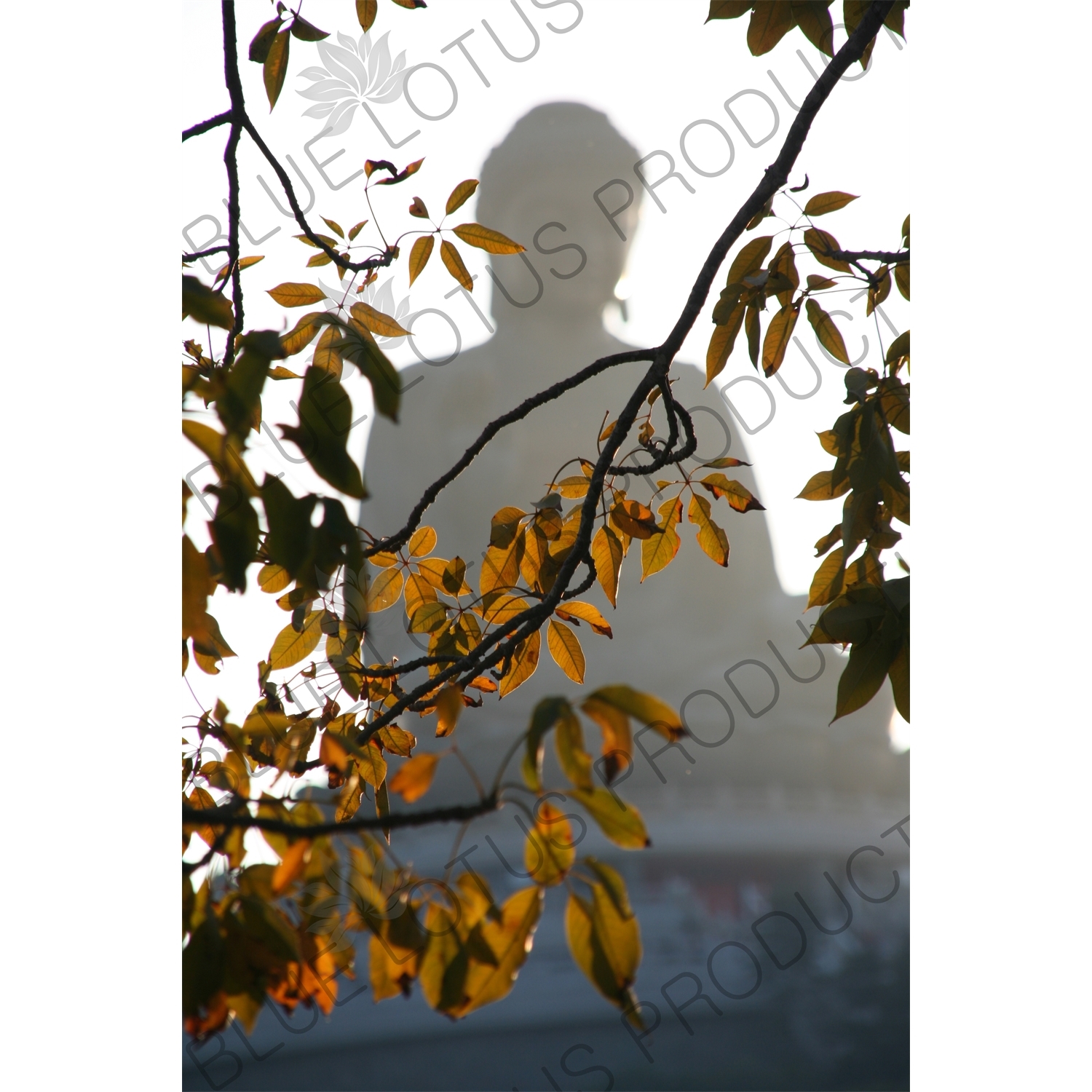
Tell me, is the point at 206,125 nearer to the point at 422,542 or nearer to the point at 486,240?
the point at 486,240

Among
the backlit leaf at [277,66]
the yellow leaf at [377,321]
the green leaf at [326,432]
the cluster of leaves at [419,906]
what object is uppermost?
the backlit leaf at [277,66]

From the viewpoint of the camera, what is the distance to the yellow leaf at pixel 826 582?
0.56m

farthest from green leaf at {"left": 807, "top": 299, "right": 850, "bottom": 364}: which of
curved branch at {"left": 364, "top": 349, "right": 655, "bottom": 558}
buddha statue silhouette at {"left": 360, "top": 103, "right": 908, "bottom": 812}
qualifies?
buddha statue silhouette at {"left": 360, "top": 103, "right": 908, "bottom": 812}

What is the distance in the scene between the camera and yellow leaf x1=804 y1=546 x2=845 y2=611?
0.56 metres

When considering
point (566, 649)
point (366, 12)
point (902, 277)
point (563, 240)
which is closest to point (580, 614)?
point (566, 649)

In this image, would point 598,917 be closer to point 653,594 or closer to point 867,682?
point 867,682

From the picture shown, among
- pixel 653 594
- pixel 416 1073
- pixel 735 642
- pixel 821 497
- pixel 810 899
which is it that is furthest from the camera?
pixel 653 594

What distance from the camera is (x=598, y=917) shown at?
258 mm

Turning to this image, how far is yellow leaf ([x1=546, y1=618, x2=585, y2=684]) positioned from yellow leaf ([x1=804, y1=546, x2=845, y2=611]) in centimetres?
17

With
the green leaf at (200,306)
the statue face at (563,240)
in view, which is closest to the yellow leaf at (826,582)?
the green leaf at (200,306)

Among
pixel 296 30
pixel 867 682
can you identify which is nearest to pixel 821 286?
pixel 867 682

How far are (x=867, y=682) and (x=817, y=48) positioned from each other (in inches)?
15.9

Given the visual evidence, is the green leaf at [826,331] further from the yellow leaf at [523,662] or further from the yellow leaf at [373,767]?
the yellow leaf at [373,767]

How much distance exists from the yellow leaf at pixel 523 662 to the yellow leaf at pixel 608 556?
0.20 ft
